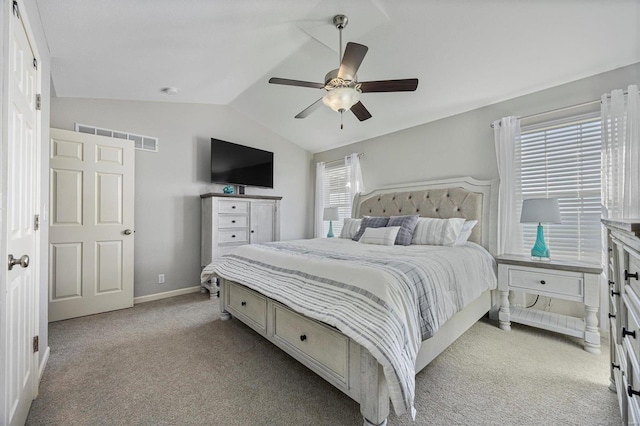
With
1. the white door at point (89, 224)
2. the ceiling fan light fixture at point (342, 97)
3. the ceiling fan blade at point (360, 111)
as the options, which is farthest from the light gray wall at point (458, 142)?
the white door at point (89, 224)

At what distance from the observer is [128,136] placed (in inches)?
143

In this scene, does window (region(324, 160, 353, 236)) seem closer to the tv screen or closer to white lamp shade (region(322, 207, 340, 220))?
white lamp shade (region(322, 207, 340, 220))

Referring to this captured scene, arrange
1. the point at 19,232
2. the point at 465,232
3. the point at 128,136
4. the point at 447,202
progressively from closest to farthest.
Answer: the point at 19,232 < the point at 465,232 < the point at 447,202 < the point at 128,136

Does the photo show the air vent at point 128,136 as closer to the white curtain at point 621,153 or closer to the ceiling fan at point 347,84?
the ceiling fan at point 347,84

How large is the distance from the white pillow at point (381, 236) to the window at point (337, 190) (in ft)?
5.22

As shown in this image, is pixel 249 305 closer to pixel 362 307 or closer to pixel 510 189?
pixel 362 307

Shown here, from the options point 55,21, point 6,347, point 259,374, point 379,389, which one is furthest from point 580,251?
point 55,21

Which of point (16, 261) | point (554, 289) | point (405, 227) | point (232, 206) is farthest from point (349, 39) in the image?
point (554, 289)

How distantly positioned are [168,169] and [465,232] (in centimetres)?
407

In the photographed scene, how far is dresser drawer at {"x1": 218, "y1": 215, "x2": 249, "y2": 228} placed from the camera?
13.1ft

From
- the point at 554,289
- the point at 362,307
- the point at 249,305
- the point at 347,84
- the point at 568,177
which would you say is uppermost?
the point at 347,84

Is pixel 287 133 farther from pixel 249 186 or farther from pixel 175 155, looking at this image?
pixel 175 155

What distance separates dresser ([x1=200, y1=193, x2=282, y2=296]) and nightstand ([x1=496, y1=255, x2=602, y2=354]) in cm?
324

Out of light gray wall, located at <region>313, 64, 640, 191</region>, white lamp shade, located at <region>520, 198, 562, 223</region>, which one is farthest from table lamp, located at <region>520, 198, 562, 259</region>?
light gray wall, located at <region>313, 64, 640, 191</region>
